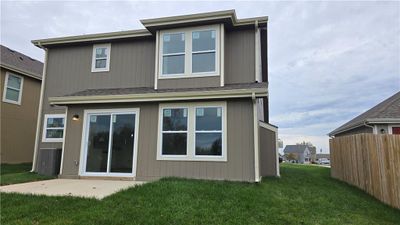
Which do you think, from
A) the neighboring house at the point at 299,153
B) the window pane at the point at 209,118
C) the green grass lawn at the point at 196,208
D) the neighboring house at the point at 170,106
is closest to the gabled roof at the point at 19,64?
the neighboring house at the point at 170,106

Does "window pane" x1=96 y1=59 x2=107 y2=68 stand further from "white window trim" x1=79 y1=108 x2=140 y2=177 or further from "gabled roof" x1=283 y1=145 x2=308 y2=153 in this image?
"gabled roof" x1=283 y1=145 x2=308 y2=153

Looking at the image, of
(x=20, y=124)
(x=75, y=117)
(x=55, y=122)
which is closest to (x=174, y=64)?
(x=75, y=117)

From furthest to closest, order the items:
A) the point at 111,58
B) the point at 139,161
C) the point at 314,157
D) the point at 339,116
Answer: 1. the point at 314,157
2. the point at 339,116
3. the point at 111,58
4. the point at 139,161

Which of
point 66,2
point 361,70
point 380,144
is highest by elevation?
point 66,2

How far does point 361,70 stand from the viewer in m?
15.8

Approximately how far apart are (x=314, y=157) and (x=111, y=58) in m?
64.0

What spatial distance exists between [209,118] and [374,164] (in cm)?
471

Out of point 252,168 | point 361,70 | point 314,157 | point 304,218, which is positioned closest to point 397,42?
point 361,70

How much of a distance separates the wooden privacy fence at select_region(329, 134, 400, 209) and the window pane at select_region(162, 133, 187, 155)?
531 centimetres

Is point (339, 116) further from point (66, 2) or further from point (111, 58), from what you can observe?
point (66, 2)

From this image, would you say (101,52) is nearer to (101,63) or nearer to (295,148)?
(101,63)

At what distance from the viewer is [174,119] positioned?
8.59 meters

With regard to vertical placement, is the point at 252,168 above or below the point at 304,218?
above

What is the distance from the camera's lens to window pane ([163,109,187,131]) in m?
8.50
